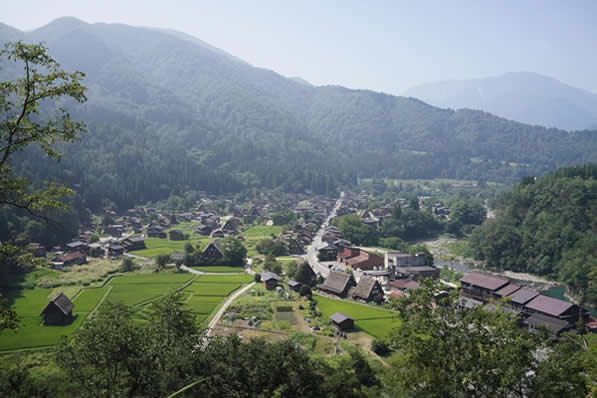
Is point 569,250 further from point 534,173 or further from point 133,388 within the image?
point 534,173

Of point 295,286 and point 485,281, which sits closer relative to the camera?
point 295,286

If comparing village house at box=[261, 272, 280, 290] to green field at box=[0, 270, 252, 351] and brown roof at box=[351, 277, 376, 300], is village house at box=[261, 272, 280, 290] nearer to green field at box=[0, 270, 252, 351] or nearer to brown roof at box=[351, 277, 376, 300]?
green field at box=[0, 270, 252, 351]

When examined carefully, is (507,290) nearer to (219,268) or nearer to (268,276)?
(268,276)

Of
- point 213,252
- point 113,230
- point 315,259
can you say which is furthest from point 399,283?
point 113,230

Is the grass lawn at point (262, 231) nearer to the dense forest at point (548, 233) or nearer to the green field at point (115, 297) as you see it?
the green field at point (115, 297)

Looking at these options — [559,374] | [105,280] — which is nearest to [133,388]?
[559,374]

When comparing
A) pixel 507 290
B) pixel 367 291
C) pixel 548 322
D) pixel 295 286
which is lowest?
pixel 295 286

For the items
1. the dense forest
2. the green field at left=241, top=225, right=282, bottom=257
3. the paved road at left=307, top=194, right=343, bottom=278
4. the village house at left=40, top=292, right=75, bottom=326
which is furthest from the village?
the dense forest
